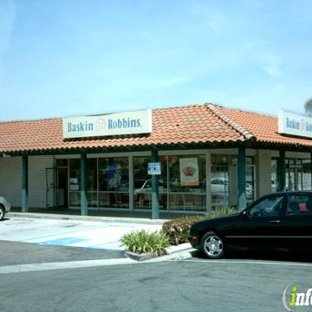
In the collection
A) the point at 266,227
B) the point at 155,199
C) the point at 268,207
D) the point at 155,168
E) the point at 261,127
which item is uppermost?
the point at 261,127

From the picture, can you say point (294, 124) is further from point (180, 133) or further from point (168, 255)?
point (168, 255)

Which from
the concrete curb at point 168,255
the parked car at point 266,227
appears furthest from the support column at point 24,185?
the parked car at point 266,227

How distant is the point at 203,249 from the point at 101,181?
1285 cm

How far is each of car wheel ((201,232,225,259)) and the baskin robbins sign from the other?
28.7ft

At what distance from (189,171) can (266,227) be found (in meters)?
10.3

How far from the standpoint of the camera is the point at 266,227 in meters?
10.8

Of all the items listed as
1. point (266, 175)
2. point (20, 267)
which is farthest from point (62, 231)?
point (266, 175)

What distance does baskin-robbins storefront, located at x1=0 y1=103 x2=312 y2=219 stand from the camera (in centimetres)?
1891

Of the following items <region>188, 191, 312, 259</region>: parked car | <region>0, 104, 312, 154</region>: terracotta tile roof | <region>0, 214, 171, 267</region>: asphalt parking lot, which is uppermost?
<region>0, 104, 312, 154</region>: terracotta tile roof

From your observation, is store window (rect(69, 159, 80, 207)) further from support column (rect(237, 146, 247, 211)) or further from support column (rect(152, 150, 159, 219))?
support column (rect(237, 146, 247, 211))

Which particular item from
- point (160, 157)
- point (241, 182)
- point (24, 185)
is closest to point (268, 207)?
point (241, 182)

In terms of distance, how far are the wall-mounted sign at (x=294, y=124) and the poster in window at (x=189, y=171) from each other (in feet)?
12.1

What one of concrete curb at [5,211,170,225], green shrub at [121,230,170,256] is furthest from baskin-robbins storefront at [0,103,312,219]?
green shrub at [121,230,170,256]

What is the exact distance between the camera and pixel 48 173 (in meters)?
25.7
